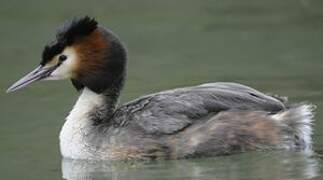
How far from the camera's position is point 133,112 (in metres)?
9.73

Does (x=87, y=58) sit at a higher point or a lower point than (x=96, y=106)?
higher

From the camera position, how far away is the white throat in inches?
386

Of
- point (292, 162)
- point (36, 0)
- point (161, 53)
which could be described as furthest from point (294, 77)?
point (36, 0)

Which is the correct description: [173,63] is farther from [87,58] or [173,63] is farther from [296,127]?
[296,127]

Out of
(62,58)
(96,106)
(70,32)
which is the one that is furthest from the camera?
(96,106)

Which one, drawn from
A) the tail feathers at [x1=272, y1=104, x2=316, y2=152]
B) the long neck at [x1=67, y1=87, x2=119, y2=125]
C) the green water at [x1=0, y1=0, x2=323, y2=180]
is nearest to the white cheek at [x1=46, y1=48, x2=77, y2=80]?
the long neck at [x1=67, y1=87, x2=119, y2=125]

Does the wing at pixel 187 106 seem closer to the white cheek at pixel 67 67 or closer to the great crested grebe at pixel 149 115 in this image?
the great crested grebe at pixel 149 115

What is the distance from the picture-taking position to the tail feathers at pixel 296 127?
9680mm

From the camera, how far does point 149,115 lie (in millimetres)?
9609

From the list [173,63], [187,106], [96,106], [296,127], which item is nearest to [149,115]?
[187,106]

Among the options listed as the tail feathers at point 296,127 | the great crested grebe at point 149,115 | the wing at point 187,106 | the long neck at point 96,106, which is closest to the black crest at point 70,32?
the great crested grebe at point 149,115

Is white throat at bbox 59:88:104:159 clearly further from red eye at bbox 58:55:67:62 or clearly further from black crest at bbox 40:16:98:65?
black crest at bbox 40:16:98:65

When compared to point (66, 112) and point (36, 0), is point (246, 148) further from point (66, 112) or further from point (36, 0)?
point (36, 0)

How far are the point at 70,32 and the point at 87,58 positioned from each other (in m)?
0.29
